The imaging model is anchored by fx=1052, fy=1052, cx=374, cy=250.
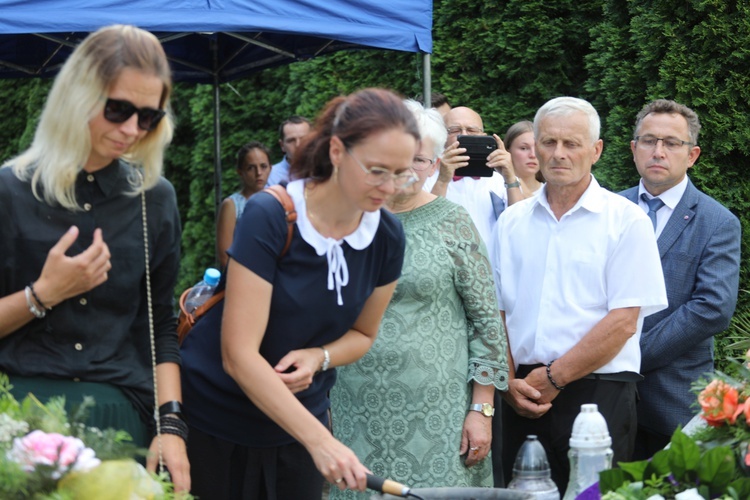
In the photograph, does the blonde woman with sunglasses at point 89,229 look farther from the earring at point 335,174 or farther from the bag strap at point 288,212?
the earring at point 335,174

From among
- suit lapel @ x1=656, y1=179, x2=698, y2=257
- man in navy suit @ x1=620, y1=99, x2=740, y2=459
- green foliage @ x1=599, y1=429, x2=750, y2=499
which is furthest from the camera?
suit lapel @ x1=656, y1=179, x2=698, y2=257

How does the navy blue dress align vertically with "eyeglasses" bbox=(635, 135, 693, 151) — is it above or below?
below

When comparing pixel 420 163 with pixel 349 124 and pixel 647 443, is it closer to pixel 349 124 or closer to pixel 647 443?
pixel 349 124

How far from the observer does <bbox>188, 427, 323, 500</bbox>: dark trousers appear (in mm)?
2834

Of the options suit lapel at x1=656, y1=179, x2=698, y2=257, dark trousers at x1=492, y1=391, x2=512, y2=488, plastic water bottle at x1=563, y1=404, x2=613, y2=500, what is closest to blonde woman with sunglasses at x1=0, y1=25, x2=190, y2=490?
plastic water bottle at x1=563, y1=404, x2=613, y2=500

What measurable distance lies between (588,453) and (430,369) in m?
0.88

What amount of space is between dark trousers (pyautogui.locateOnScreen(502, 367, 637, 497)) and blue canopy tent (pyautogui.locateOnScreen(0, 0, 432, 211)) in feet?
8.43

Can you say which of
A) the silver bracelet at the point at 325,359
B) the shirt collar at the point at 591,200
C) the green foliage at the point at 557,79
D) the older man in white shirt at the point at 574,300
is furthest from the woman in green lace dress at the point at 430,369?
the green foliage at the point at 557,79

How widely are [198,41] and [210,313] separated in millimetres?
5052

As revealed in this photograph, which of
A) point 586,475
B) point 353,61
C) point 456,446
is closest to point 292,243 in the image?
point 586,475

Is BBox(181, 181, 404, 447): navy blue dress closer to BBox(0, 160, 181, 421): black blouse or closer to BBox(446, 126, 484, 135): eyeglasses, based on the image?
BBox(0, 160, 181, 421): black blouse

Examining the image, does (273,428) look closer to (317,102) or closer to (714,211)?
(714,211)

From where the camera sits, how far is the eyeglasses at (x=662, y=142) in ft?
14.2

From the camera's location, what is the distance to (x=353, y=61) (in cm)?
819
